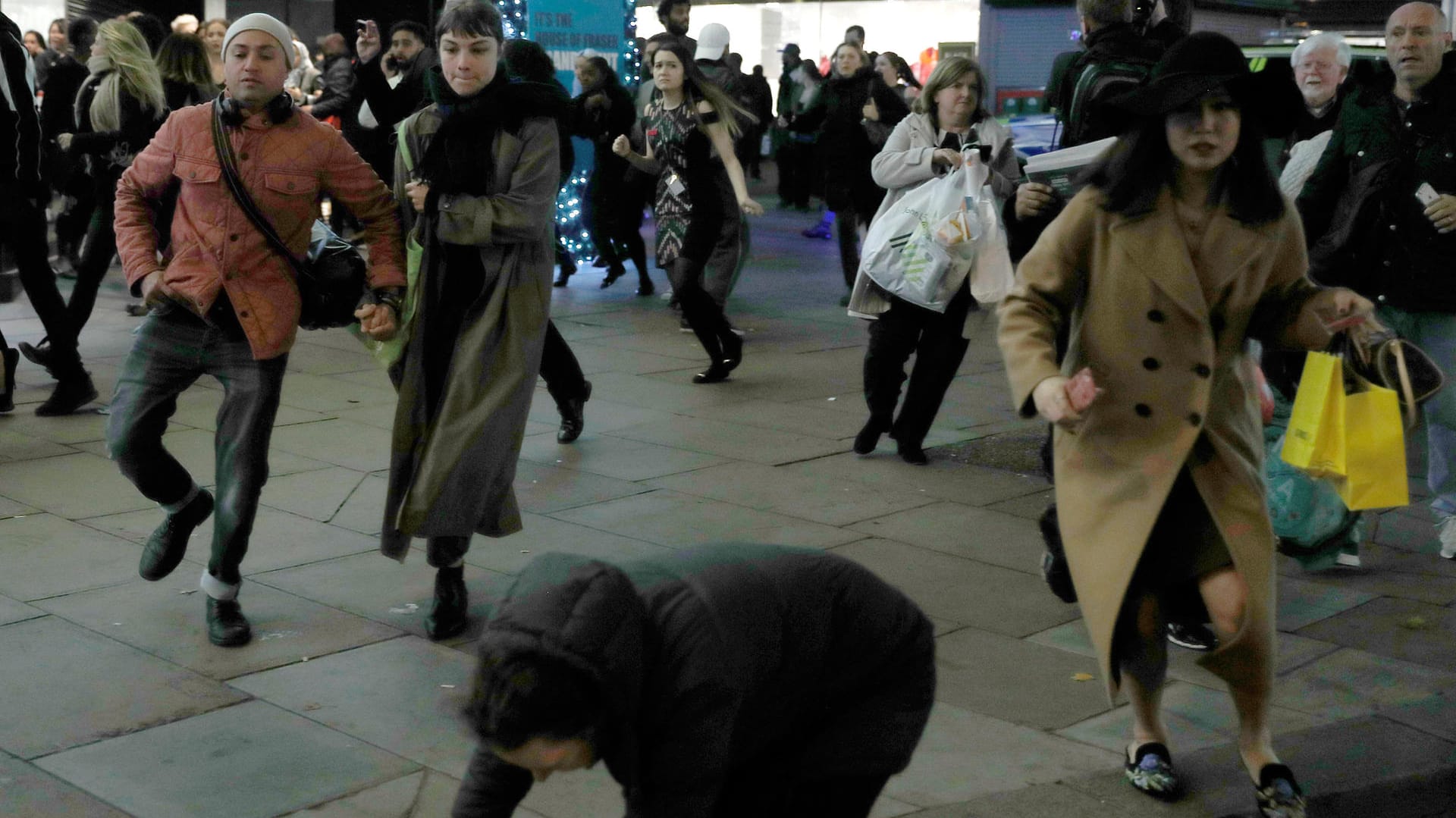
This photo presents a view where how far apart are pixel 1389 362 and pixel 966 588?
6.68 ft

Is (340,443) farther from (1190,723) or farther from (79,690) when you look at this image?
(1190,723)

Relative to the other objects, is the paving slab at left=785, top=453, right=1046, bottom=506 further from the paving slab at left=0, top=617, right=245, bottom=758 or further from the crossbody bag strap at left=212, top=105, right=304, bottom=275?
the paving slab at left=0, top=617, right=245, bottom=758

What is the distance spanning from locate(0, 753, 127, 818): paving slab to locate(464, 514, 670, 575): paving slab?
6.56ft

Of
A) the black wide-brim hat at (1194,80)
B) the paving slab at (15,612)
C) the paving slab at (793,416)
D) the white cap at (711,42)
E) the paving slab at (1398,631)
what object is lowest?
the paving slab at (793,416)

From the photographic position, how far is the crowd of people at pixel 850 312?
233 centimetres

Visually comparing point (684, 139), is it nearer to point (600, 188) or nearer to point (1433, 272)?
point (600, 188)

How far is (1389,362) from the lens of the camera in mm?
3762

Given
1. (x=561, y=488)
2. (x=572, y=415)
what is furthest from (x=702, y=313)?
(x=561, y=488)

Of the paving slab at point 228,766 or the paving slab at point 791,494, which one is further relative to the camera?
the paving slab at point 791,494

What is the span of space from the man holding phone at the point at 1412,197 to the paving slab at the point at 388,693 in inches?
146

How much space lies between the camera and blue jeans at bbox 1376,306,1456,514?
6.00 meters

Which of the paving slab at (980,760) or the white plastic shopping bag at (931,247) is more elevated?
the white plastic shopping bag at (931,247)

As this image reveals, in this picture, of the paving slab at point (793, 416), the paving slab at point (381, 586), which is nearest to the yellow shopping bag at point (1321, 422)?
the paving slab at point (381, 586)

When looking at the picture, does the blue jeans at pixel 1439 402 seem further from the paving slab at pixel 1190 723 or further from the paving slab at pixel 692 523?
the paving slab at pixel 692 523
